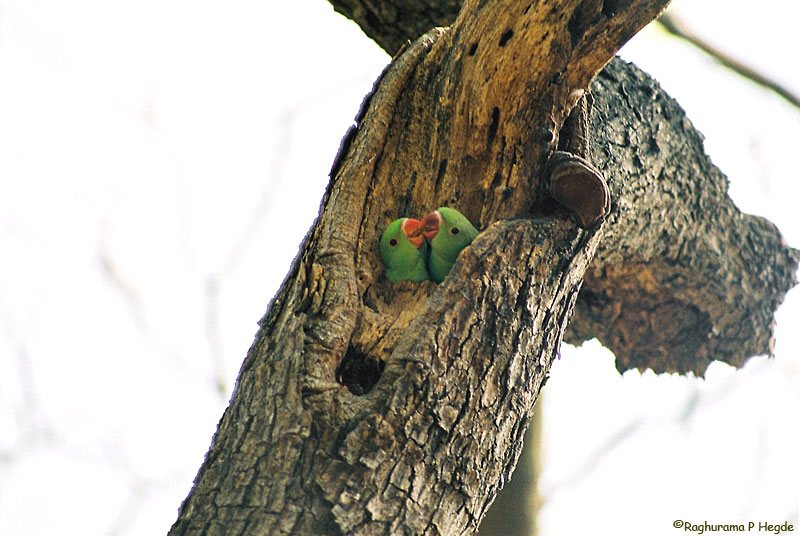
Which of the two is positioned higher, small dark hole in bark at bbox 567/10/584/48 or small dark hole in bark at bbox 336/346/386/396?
small dark hole in bark at bbox 567/10/584/48

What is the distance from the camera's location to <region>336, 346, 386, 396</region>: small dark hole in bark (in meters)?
2.10

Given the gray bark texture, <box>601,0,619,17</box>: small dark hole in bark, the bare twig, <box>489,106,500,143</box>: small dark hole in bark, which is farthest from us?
the bare twig

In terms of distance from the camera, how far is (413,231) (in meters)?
2.53

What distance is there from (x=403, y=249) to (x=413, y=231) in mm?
74

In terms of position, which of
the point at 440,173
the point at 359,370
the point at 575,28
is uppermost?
the point at 575,28

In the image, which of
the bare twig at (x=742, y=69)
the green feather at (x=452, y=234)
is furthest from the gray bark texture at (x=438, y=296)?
the bare twig at (x=742, y=69)

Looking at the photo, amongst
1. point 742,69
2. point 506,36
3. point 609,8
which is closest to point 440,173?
point 506,36

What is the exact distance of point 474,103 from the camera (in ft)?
8.47

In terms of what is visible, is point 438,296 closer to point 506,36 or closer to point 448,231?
point 448,231

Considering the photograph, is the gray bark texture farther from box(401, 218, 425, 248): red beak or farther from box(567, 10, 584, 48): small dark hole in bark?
box(401, 218, 425, 248): red beak

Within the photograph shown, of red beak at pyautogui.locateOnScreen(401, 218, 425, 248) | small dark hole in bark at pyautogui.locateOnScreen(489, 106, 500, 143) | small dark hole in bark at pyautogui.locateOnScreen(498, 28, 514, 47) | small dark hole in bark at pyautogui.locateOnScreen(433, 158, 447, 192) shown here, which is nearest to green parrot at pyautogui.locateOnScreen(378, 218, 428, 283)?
red beak at pyautogui.locateOnScreen(401, 218, 425, 248)

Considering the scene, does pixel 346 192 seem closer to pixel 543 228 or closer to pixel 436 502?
pixel 543 228

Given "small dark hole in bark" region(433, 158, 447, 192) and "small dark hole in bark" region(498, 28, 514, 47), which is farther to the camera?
"small dark hole in bark" region(433, 158, 447, 192)

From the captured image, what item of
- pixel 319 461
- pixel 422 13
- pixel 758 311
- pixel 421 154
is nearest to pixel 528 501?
pixel 758 311
